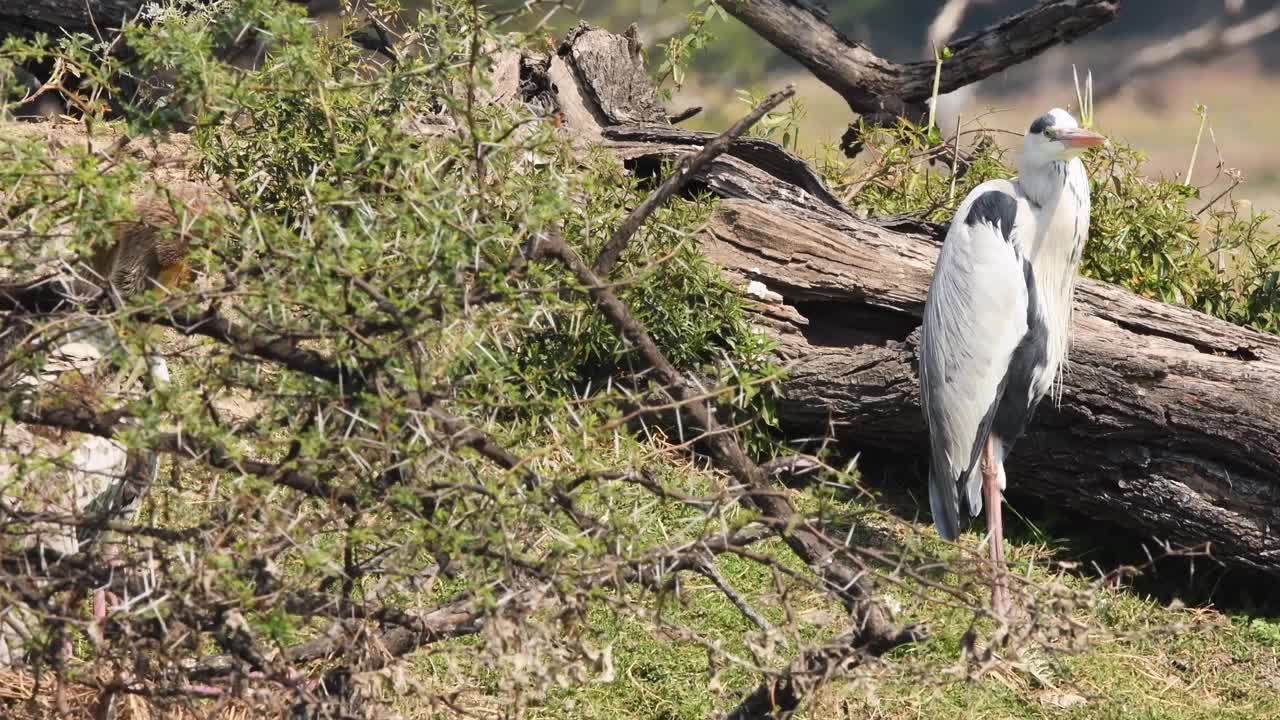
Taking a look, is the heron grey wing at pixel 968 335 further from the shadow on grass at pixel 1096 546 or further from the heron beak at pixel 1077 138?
the shadow on grass at pixel 1096 546

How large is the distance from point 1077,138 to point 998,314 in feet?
2.14

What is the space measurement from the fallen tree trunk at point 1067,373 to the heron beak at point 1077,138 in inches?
23.5

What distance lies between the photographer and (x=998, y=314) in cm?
466

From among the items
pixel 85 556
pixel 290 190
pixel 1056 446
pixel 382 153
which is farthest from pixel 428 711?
pixel 1056 446

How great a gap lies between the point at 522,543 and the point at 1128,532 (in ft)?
10.6

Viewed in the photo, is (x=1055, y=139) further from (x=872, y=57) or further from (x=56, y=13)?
(x=56, y=13)

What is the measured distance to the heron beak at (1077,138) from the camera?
4.44m

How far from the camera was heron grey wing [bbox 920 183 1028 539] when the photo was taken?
4.59 m

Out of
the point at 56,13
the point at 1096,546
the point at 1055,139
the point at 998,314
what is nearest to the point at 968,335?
the point at 998,314

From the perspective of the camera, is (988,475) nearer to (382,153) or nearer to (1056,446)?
(1056,446)

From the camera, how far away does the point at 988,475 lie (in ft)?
15.2

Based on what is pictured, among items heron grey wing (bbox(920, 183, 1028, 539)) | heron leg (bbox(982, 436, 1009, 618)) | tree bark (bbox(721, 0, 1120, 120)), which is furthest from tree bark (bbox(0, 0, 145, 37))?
heron leg (bbox(982, 436, 1009, 618))

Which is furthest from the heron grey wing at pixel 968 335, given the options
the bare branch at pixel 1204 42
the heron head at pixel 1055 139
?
the bare branch at pixel 1204 42

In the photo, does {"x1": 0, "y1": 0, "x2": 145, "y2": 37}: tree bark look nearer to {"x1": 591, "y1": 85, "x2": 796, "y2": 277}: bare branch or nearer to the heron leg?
the heron leg
